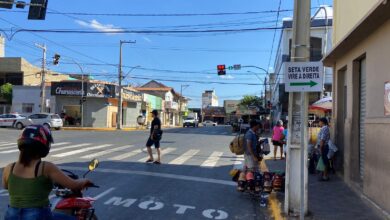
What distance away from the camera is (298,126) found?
834 centimetres

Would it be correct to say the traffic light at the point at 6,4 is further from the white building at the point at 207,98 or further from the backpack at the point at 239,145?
the white building at the point at 207,98

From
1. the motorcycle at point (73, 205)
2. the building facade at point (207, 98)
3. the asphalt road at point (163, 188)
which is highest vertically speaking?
the building facade at point (207, 98)

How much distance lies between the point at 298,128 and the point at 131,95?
53.9 metres

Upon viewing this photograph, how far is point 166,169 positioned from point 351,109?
19.4ft

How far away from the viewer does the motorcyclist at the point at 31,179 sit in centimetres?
368

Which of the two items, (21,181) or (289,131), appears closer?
(21,181)

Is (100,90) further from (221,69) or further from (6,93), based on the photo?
(221,69)

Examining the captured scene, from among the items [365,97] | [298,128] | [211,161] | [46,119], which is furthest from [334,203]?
[46,119]

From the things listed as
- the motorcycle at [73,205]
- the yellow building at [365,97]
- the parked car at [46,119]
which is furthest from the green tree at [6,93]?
the motorcycle at [73,205]

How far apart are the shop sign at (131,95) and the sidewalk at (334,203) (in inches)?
1887

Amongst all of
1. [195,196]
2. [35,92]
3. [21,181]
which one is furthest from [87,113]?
[21,181]

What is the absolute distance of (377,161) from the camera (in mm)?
8516

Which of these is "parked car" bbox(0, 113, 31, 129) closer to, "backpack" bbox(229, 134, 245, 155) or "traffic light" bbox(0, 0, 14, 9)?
"traffic light" bbox(0, 0, 14, 9)

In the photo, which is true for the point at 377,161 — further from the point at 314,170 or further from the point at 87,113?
the point at 87,113
